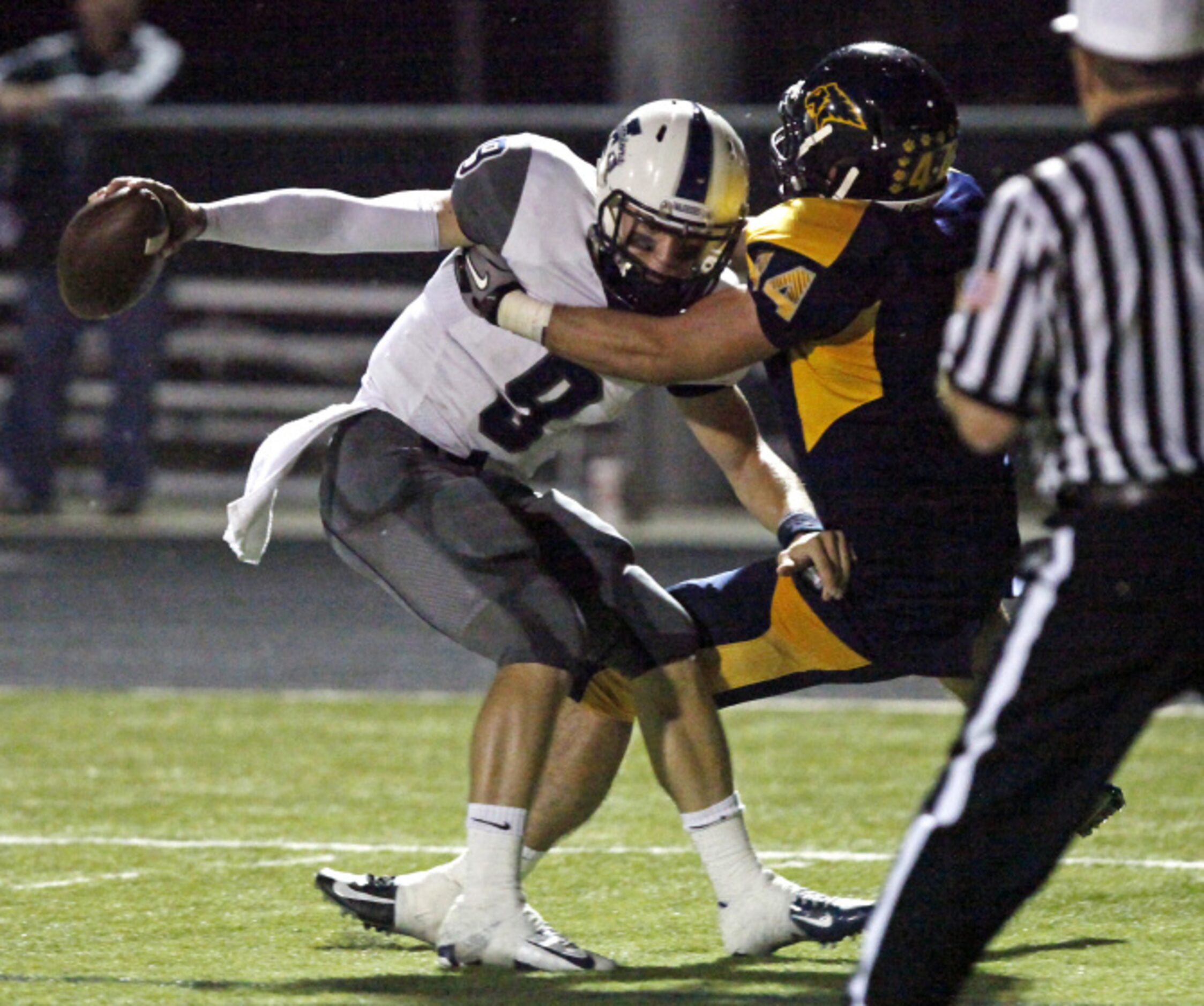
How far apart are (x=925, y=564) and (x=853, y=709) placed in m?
3.05

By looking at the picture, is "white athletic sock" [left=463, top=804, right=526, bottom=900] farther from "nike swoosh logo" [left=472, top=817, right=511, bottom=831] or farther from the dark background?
the dark background

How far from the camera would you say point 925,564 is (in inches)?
157

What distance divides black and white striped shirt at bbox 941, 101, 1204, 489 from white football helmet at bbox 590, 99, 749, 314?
46.2 inches

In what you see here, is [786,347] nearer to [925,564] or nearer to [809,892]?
[925,564]

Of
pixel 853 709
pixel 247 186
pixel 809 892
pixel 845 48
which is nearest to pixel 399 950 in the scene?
pixel 809 892

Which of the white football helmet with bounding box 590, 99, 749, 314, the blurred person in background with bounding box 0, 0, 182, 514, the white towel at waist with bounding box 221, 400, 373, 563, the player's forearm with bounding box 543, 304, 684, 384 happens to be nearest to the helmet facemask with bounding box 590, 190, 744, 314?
the white football helmet with bounding box 590, 99, 749, 314

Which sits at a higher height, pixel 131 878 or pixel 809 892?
pixel 809 892

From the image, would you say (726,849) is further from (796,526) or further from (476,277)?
(476,277)

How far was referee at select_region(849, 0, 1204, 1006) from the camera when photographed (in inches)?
→ 103

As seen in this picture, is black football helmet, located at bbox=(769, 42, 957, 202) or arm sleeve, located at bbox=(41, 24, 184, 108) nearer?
black football helmet, located at bbox=(769, 42, 957, 202)

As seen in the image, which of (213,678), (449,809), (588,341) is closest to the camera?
(588,341)

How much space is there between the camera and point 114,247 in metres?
3.90

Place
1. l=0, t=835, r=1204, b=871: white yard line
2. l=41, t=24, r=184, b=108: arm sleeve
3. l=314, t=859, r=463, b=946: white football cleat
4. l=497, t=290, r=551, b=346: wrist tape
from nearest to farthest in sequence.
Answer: l=497, t=290, r=551, b=346: wrist tape → l=314, t=859, r=463, b=946: white football cleat → l=0, t=835, r=1204, b=871: white yard line → l=41, t=24, r=184, b=108: arm sleeve

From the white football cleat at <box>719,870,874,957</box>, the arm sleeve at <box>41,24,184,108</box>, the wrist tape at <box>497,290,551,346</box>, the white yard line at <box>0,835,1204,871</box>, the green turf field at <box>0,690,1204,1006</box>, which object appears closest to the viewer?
the green turf field at <box>0,690,1204,1006</box>
